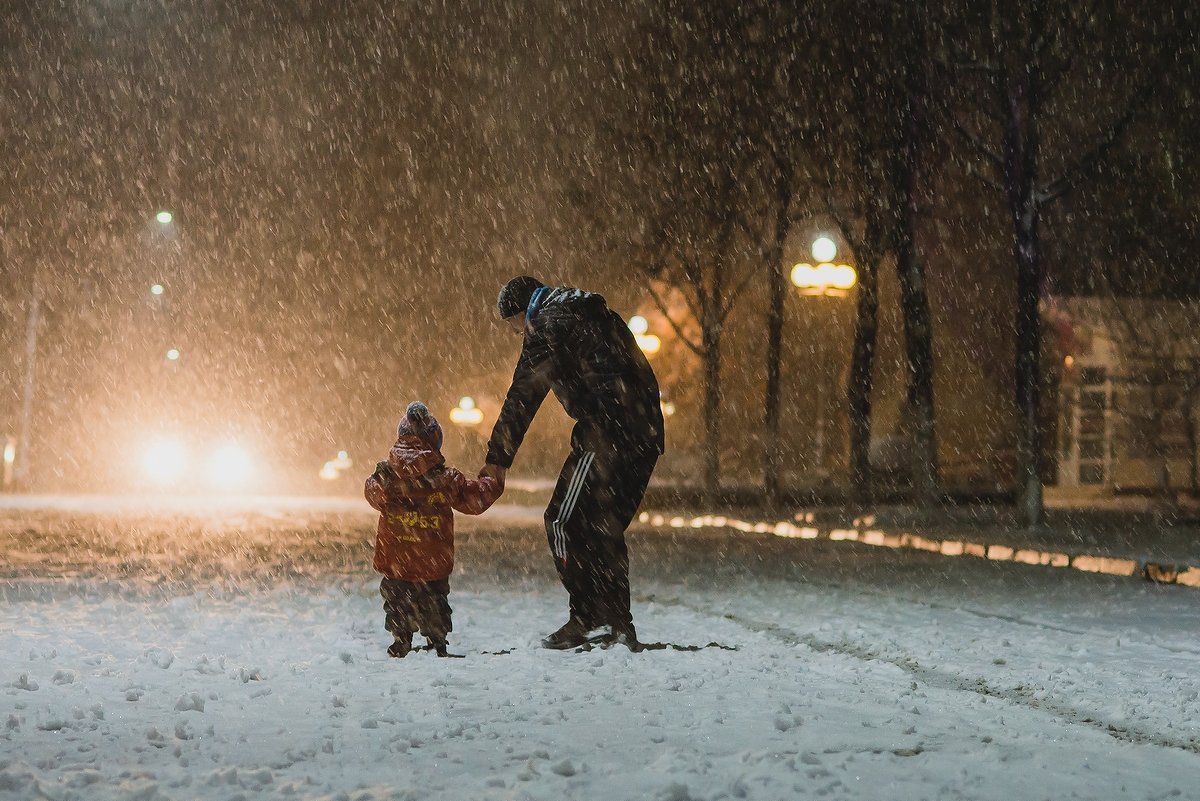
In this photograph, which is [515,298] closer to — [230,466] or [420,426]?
[420,426]

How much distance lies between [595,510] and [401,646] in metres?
1.28

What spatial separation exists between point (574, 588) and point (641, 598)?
13.4ft

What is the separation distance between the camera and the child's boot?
8.13 metres

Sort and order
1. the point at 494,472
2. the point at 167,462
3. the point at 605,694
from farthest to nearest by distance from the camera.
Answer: the point at 167,462
the point at 494,472
the point at 605,694

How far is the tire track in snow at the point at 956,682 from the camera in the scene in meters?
6.00

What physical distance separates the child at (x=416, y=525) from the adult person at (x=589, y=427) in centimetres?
39

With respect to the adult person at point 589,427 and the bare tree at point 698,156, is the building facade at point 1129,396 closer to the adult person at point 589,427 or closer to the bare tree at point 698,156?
the bare tree at point 698,156

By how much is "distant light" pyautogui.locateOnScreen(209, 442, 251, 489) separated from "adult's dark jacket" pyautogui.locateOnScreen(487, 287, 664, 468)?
38.6m

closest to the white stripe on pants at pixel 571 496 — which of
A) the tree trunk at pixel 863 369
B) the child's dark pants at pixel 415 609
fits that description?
the child's dark pants at pixel 415 609

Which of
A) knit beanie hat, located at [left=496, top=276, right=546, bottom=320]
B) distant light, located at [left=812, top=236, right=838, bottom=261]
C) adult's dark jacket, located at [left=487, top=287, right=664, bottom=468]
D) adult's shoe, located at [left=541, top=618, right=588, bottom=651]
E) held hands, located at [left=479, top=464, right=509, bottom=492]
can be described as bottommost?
adult's shoe, located at [left=541, top=618, right=588, bottom=651]

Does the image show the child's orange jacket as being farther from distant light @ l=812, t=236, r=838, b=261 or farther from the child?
distant light @ l=812, t=236, r=838, b=261

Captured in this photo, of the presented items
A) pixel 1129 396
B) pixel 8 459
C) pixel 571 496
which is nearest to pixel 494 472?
pixel 571 496

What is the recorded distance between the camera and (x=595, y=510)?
8109 millimetres

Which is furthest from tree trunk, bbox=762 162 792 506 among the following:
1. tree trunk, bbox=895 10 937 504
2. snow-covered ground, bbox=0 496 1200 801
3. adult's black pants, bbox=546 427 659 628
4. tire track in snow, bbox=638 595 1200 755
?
adult's black pants, bbox=546 427 659 628
